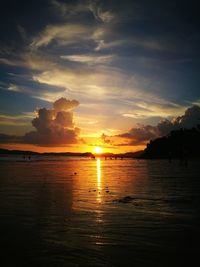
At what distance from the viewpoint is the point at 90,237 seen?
808 centimetres

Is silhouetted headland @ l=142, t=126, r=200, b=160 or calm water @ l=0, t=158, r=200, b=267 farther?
silhouetted headland @ l=142, t=126, r=200, b=160

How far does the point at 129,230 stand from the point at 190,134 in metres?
172

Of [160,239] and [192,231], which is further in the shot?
[192,231]

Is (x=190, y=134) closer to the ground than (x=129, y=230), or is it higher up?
higher up

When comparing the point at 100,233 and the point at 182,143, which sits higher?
the point at 182,143

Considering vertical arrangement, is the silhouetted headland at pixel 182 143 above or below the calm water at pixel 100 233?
above

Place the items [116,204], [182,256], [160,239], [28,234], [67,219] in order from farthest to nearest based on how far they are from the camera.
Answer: [116,204] < [67,219] < [28,234] < [160,239] < [182,256]

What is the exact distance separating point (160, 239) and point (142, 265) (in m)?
1.89

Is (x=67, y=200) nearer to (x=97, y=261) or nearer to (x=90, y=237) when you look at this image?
(x=90, y=237)

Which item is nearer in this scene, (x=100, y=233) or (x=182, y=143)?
(x=100, y=233)

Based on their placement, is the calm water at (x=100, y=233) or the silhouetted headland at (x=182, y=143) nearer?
the calm water at (x=100, y=233)

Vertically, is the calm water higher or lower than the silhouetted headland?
lower

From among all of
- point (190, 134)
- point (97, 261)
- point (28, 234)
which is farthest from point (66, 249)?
point (190, 134)

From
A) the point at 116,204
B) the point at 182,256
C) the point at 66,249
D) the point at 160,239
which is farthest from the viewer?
the point at 116,204
